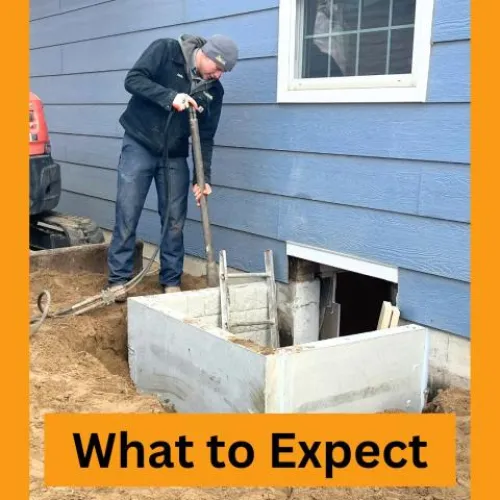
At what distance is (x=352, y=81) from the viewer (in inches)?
148

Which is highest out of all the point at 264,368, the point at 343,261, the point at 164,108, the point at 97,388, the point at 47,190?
the point at 164,108

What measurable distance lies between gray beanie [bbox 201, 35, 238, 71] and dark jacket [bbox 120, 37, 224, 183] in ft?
0.70

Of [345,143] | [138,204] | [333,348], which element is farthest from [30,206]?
[333,348]

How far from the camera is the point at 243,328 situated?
4.23 m

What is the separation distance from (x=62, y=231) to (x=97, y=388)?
282 centimetres

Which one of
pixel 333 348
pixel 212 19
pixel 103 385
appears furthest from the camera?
pixel 212 19

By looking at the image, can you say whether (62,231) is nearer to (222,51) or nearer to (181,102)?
(181,102)

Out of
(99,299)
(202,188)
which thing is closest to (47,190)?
(99,299)

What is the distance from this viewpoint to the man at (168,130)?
4.11 m

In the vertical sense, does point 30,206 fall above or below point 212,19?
below

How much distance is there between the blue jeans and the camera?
4.44m

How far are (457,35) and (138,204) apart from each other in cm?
226

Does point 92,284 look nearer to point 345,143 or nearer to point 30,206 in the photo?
point 30,206

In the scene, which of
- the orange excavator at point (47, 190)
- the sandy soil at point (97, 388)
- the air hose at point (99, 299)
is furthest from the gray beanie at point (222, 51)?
the orange excavator at point (47, 190)
